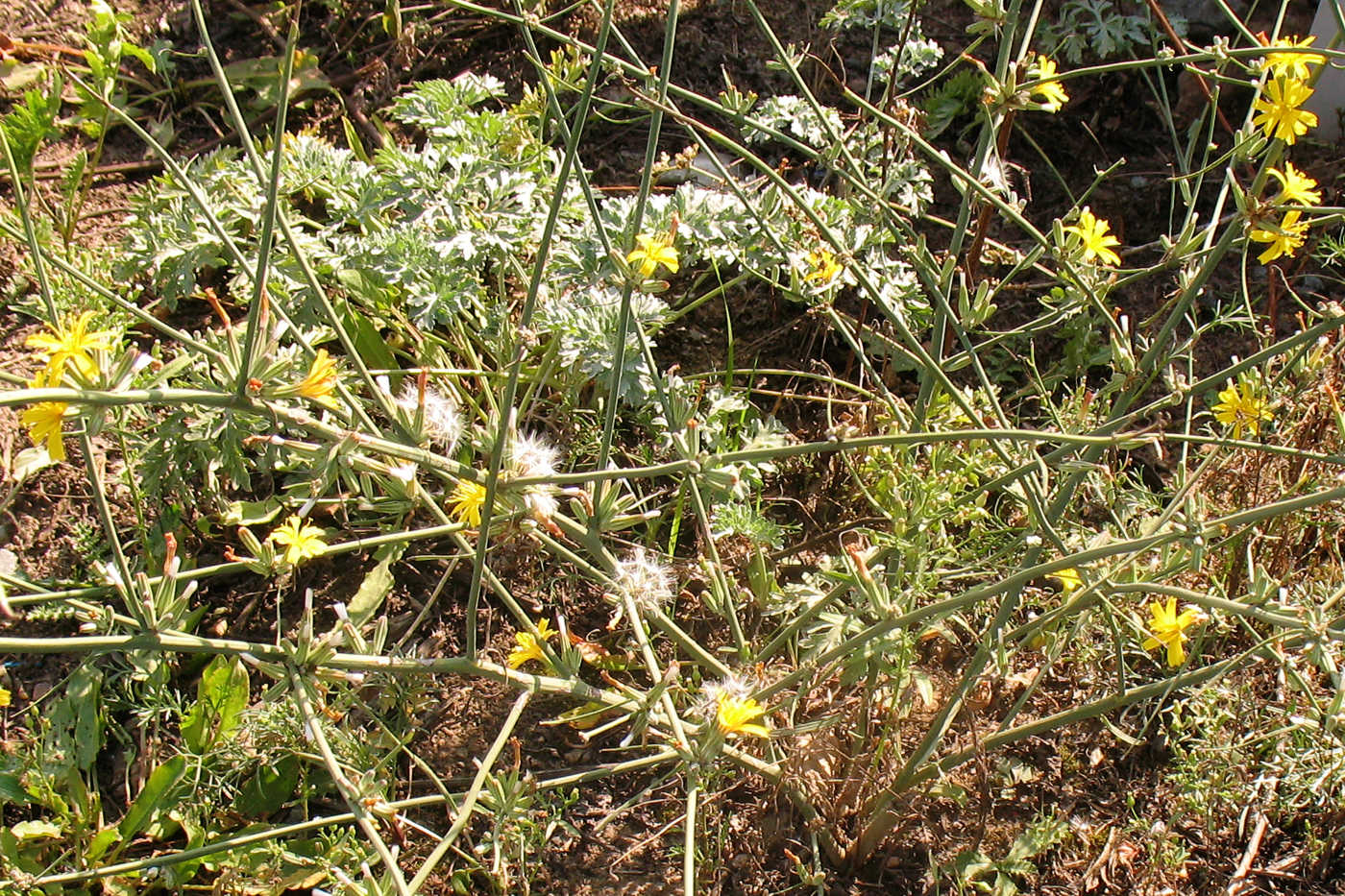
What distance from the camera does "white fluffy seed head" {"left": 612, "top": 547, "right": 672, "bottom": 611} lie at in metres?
1.68

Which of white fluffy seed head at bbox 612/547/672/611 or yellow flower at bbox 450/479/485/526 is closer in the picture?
yellow flower at bbox 450/479/485/526

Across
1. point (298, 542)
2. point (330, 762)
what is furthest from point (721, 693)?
point (298, 542)

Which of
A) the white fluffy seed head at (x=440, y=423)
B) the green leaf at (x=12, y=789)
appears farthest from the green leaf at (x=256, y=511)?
the white fluffy seed head at (x=440, y=423)

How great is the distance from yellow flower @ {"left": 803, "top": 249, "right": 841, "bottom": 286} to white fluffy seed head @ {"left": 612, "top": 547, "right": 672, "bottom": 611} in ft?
1.95

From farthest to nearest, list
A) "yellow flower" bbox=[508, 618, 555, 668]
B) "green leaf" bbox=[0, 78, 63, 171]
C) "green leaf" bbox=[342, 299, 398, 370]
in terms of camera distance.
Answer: "green leaf" bbox=[0, 78, 63, 171] < "green leaf" bbox=[342, 299, 398, 370] < "yellow flower" bbox=[508, 618, 555, 668]

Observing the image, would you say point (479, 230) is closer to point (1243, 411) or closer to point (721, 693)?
point (721, 693)

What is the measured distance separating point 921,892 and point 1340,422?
1.07 m

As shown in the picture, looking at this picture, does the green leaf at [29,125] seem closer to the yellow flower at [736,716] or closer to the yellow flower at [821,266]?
the yellow flower at [821,266]

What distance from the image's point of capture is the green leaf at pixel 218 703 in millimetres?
2059

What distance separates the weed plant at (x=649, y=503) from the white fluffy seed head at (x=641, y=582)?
29 mm

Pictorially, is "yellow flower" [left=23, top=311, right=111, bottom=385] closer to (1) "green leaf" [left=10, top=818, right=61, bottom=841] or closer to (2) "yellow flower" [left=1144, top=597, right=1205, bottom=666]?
(1) "green leaf" [left=10, top=818, right=61, bottom=841]

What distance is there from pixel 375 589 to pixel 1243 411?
1.70 metres

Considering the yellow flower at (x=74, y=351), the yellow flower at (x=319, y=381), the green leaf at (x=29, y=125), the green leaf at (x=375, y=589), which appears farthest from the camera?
the green leaf at (x=29, y=125)

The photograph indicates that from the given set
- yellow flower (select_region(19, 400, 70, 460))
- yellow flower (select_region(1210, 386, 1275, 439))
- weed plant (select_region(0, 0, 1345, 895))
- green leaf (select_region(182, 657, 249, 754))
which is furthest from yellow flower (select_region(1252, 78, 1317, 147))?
green leaf (select_region(182, 657, 249, 754))
